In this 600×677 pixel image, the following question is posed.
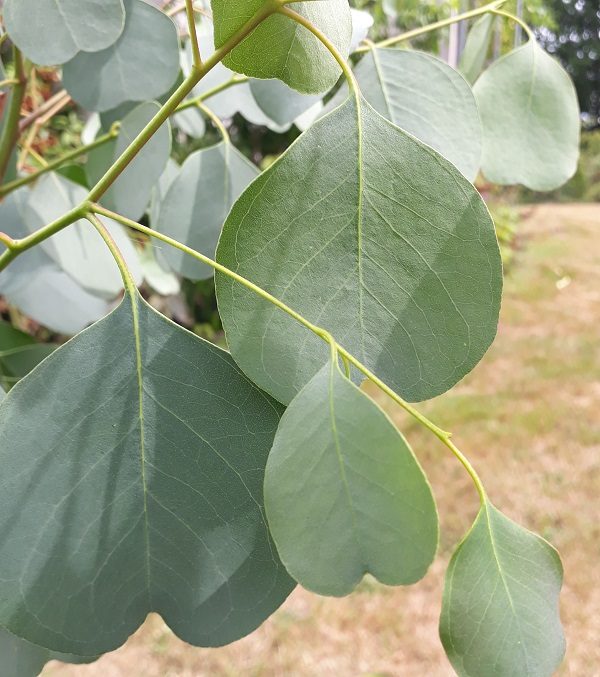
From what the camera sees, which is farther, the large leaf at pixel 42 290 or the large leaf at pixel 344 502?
the large leaf at pixel 42 290

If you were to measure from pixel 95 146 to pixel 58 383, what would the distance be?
46cm

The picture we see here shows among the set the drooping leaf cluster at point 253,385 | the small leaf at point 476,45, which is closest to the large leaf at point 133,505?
the drooping leaf cluster at point 253,385

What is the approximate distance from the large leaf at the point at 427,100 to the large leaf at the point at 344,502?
0.29 m

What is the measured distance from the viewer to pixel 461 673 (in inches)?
16.7

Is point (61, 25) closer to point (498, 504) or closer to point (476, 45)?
point (476, 45)

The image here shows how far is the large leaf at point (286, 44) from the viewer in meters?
0.40

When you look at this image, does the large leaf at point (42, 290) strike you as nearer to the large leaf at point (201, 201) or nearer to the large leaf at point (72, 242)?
the large leaf at point (72, 242)

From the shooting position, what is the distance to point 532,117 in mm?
691

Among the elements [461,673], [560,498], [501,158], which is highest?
[501,158]

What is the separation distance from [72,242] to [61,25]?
1.00ft

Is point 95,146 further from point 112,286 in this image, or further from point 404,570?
point 404,570

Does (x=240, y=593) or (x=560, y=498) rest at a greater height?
(x=240, y=593)

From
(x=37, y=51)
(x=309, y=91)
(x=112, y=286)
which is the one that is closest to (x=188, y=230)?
(x=112, y=286)

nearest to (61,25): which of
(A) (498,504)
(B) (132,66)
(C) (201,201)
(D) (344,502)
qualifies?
(B) (132,66)
